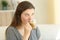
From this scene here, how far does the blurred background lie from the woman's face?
48.3 inches

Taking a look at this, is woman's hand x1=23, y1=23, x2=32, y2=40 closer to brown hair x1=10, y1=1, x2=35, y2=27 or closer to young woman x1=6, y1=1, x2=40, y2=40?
young woman x1=6, y1=1, x2=40, y2=40

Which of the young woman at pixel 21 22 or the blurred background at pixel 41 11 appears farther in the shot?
the blurred background at pixel 41 11

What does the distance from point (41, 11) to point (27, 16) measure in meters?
1.53

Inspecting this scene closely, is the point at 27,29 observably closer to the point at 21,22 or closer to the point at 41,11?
the point at 21,22

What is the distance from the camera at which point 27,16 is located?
1.40 m

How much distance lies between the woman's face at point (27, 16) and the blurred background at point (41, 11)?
1.23 m

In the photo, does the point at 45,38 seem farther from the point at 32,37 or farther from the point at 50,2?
the point at 50,2

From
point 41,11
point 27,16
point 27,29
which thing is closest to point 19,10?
point 27,16

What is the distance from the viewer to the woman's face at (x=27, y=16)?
1.39m

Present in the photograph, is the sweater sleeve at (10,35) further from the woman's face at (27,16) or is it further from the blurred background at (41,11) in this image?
the blurred background at (41,11)

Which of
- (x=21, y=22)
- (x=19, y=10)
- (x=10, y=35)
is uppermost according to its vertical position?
(x=19, y=10)

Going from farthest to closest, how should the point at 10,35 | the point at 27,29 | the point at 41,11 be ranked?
the point at 41,11
the point at 10,35
the point at 27,29

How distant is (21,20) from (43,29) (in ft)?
1.94

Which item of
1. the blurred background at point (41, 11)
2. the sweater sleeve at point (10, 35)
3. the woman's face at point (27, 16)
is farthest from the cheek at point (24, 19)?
the blurred background at point (41, 11)
